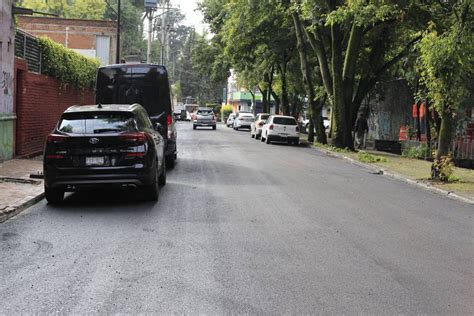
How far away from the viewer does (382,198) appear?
11.9 meters

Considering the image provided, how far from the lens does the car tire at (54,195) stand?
9994 millimetres

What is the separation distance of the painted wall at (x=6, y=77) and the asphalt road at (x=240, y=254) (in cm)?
504

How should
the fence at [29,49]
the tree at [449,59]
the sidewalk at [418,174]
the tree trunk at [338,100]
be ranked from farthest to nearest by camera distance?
1. the tree trunk at [338,100]
2. the fence at [29,49]
3. the tree at [449,59]
4. the sidewalk at [418,174]

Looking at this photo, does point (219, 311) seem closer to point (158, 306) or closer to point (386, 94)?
point (158, 306)

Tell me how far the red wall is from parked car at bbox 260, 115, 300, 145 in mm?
11634

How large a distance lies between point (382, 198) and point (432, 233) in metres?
3.47

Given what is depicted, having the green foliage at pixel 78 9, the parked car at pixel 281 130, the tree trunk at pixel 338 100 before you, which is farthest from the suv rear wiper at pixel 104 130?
the green foliage at pixel 78 9

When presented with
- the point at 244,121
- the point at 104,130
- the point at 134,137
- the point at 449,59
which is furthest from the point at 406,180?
the point at 244,121

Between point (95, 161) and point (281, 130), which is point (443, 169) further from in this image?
point (281, 130)

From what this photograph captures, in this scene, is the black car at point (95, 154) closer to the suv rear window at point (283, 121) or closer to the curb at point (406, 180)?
the curb at point (406, 180)

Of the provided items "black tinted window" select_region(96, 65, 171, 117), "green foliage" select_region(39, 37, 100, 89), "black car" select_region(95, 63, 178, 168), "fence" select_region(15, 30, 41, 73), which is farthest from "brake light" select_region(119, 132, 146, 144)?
"green foliage" select_region(39, 37, 100, 89)

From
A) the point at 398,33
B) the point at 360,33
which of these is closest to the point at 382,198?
the point at 360,33

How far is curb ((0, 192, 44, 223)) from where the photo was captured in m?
8.84

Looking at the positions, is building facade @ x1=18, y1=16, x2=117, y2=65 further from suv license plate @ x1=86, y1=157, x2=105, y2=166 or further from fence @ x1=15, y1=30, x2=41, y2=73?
suv license plate @ x1=86, y1=157, x2=105, y2=166
